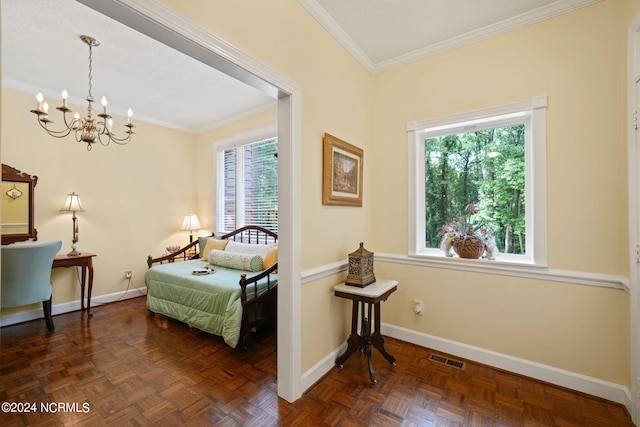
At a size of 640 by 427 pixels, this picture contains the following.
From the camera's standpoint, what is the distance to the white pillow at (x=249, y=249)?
11.8ft

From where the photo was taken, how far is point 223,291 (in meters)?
2.85

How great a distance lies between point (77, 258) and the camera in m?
3.49

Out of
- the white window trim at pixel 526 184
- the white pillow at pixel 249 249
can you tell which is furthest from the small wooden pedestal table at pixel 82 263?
the white window trim at pixel 526 184

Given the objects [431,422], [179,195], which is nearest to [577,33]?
[431,422]

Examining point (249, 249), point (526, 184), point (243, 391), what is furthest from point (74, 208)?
point (526, 184)

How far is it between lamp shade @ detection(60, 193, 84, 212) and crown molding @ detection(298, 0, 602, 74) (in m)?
3.61

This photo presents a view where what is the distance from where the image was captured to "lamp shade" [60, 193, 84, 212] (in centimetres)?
366

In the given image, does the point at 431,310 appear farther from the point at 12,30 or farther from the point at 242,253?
the point at 12,30

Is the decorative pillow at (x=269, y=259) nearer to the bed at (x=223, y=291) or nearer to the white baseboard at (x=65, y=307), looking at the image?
the bed at (x=223, y=291)

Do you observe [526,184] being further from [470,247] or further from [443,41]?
[443,41]

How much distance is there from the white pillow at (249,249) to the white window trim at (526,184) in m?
1.70

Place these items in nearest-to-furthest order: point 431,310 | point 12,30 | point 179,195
A: point 12,30
point 431,310
point 179,195

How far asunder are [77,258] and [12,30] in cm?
232

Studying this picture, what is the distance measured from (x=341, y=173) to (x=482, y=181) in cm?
130
